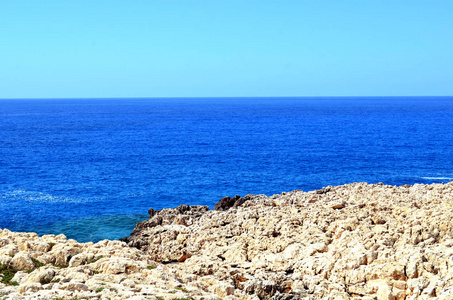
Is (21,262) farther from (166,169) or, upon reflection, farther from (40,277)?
(166,169)

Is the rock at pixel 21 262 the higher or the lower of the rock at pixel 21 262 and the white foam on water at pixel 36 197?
the higher

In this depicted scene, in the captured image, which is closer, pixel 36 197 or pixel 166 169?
pixel 36 197

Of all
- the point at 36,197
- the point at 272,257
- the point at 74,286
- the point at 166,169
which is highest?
the point at 74,286

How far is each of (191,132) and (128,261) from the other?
102 m

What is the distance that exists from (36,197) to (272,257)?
126 ft

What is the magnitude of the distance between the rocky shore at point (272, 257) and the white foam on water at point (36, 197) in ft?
77.4

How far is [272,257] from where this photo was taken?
22875mm

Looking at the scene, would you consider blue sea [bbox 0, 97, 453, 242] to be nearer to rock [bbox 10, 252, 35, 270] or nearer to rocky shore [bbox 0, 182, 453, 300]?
rocky shore [bbox 0, 182, 453, 300]

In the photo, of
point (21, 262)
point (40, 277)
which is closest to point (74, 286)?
point (40, 277)

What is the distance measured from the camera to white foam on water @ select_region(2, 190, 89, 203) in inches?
2004

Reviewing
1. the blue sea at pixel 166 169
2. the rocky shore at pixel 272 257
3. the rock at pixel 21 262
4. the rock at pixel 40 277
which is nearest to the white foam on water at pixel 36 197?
the blue sea at pixel 166 169

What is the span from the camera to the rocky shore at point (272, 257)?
707 inches

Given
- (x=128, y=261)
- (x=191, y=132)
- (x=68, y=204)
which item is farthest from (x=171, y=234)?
(x=191, y=132)

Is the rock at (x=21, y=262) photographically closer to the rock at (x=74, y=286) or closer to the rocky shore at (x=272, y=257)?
the rocky shore at (x=272, y=257)
